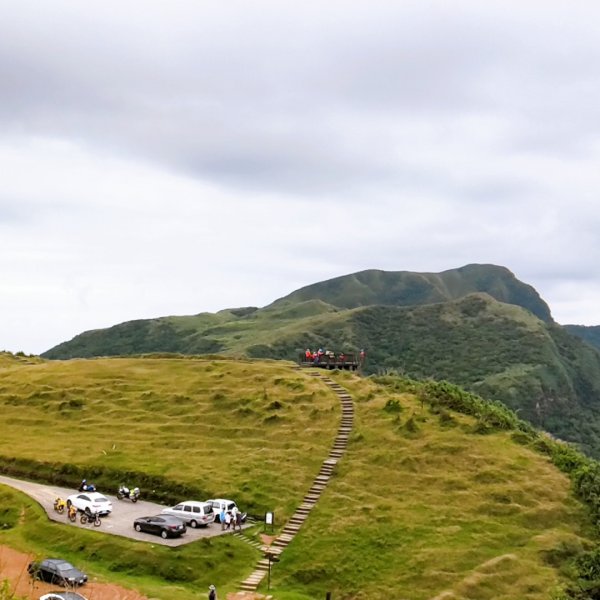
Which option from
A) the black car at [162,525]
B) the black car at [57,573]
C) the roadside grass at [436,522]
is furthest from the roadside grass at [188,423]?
the black car at [57,573]

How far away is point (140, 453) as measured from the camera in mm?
58125

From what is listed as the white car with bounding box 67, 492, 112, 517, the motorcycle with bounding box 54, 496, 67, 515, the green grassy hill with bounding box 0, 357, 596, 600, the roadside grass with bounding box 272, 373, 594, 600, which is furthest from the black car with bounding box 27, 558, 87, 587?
the motorcycle with bounding box 54, 496, 67, 515

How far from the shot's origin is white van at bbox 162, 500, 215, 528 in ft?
148

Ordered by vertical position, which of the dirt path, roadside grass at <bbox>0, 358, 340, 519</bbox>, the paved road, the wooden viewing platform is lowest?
the dirt path

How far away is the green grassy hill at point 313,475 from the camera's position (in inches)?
1565

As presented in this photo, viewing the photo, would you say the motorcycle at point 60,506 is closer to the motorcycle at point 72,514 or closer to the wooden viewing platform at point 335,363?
the motorcycle at point 72,514

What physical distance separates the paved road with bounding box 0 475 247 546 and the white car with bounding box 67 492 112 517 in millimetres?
614

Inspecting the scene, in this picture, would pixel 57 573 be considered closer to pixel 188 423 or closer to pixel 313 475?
pixel 313 475

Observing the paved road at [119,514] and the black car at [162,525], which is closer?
the black car at [162,525]

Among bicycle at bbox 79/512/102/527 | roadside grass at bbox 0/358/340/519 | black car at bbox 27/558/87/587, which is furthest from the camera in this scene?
roadside grass at bbox 0/358/340/519

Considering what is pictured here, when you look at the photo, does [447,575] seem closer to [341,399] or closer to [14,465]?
[341,399]

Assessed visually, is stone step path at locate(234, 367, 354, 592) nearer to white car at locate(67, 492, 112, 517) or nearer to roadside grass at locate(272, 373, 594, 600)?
roadside grass at locate(272, 373, 594, 600)

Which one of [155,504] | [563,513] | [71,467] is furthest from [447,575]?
[71,467]

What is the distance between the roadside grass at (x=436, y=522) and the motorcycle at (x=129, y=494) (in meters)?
14.2
